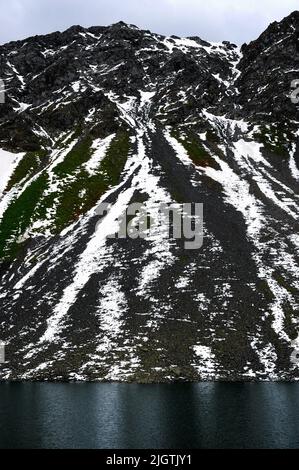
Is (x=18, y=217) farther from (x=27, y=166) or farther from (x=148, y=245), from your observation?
(x=27, y=166)

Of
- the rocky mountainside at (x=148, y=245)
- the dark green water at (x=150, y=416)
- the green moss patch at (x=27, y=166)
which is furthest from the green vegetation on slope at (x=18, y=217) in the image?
the dark green water at (x=150, y=416)

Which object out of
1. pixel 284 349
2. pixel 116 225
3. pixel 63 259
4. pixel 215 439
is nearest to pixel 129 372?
pixel 284 349

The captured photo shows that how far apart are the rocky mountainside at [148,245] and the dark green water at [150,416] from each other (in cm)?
583

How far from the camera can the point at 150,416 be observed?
38.6 m

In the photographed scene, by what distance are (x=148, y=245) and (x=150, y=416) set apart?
45531mm

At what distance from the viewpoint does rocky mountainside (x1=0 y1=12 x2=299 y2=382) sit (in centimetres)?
5722

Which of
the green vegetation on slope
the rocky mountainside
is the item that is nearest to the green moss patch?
the rocky mountainside

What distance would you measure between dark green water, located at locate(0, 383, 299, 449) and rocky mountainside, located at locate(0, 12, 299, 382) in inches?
230

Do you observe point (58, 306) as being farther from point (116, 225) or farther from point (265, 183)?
point (265, 183)

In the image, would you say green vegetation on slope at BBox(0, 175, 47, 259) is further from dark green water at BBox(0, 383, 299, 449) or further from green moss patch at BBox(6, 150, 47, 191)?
dark green water at BBox(0, 383, 299, 449)

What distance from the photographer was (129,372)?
177 feet

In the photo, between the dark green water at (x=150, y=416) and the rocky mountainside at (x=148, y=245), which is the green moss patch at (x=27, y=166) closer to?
the rocky mountainside at (x=148, y=245)

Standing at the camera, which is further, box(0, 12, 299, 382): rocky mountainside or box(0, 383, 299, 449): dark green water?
box(0, 12, 299, 382): rocky mountainside

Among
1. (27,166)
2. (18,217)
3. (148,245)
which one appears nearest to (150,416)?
(148,245)
